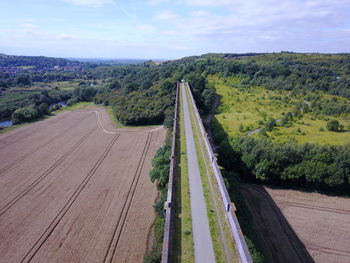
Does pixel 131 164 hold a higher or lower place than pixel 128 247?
higher

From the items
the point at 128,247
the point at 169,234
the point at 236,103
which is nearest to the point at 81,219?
the point at 128,247

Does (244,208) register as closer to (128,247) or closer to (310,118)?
(128,247)

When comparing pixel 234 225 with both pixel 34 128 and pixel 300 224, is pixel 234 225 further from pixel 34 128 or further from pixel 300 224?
pixel 34 128

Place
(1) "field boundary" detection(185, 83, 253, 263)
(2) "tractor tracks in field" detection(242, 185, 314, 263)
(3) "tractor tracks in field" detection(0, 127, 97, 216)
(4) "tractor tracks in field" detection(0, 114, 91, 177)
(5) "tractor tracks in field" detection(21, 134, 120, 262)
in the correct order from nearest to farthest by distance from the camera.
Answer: (1) "field boundary" detection(185, 83, 253, 263) < (2) "tractor tracks in field" detection(242, 185, 314, 263) < (5) "tractor tracks in field" detection(21, 134, 120, 262) < (3) "tractor tracks in field" detection(0, 127, 97, 216) < (4) "tractor tracks in field" detection(0, 114, 91, 177)

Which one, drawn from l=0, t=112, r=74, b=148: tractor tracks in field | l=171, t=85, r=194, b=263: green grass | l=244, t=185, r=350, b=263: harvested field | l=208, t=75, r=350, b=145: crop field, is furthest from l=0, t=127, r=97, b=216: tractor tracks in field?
l=208, t=75, r=350, b=145: crop field

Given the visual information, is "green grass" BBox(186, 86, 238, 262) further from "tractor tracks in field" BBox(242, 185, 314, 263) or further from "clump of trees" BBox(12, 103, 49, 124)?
"clump of trees" BBox(12, 103, 49, 124)
